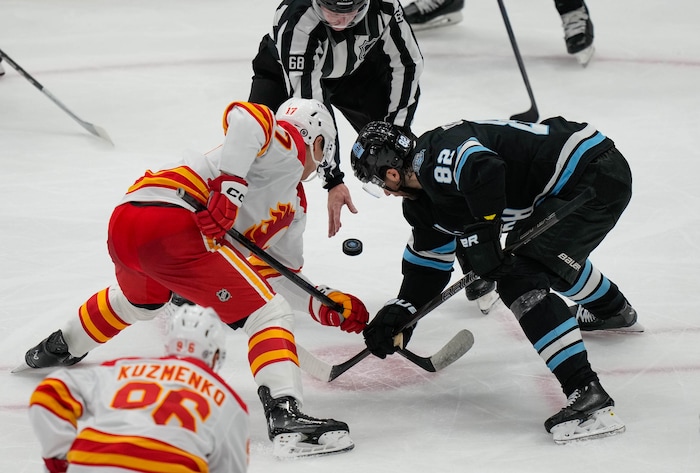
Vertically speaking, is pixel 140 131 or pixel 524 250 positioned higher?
pixel 524 250

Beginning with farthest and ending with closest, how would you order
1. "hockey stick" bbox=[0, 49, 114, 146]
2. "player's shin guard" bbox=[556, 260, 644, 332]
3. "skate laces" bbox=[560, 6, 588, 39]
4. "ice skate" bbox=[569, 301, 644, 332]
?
"skate laces" bbox=[560, 6, 588, 39] < "hockey stick" bbox=[0, 49, 114, 146] < "ice skate" bbox=[569, 301, 644, 332] < "player's shin guard" bbox=[556, 260, 644, 332]

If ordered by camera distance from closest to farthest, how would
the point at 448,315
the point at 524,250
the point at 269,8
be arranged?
the point at 524,250 < the point at 448,315 < the point at 269,8

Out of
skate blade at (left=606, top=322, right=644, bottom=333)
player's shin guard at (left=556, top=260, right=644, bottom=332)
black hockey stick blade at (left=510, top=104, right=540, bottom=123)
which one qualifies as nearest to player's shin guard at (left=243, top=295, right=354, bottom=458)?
player's shin guard at (left=556, top=260, right=644, bottom=332)

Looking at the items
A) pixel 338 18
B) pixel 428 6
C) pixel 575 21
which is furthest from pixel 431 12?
pixel 338 18

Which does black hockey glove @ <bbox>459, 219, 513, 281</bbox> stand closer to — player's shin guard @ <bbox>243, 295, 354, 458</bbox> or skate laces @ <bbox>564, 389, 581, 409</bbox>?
Answer: skate laces @ <bbox>564, 389, 581, 409</bbox>

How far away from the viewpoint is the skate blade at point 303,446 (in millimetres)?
2830

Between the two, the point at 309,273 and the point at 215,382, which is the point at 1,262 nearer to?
the point at 309,273

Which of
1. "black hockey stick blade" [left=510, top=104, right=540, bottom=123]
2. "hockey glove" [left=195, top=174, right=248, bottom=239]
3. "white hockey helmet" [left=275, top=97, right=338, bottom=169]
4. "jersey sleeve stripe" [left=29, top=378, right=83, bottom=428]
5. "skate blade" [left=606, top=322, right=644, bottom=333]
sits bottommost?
"skate blade" [left=606, top=322, right=644, bottom=333]

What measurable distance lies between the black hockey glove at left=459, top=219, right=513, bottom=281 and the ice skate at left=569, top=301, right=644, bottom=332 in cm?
79

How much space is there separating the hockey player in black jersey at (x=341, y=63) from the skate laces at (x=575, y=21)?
7.13 ft

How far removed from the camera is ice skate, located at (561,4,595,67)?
5.89 meters

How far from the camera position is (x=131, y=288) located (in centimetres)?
313

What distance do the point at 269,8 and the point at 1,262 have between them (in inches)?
134

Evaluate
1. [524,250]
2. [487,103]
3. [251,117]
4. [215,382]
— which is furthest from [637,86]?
[215,382]
